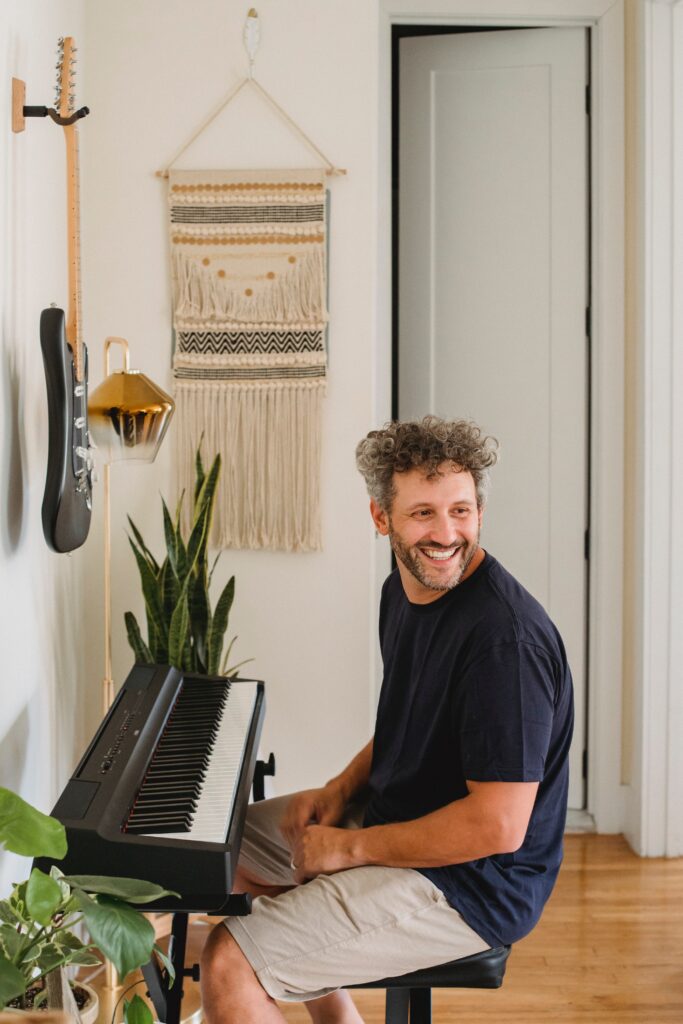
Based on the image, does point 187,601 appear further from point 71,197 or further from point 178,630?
point 71,197

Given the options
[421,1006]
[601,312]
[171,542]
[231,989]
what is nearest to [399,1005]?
[421,1006]

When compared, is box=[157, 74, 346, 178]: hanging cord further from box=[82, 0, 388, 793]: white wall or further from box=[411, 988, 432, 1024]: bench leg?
box=[411, 988, 432, 1024]: bench leg

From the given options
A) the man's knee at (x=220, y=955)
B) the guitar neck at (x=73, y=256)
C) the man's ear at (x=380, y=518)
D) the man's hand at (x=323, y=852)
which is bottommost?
the man's knee at (x=220, y=955)

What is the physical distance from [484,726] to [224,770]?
1.53ft

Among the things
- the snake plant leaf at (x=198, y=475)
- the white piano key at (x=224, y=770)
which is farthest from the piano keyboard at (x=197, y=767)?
the snake plant leaf at (x=198, y=475)

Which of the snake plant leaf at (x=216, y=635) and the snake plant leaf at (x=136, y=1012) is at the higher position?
the snake plant leaf at (x=216, y=635)

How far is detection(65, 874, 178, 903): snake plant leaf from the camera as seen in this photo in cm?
114

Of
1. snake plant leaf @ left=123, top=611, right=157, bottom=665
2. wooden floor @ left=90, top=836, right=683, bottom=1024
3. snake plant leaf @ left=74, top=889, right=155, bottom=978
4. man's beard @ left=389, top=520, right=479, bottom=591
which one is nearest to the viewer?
snake plant leaf @ left=74, top=889, right=155, bottom=978

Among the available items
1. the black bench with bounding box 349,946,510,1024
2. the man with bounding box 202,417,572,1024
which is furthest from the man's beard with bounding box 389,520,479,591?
the black bench with bounding box 349,946,510,1024

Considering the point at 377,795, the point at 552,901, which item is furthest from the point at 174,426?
the point at 552,901

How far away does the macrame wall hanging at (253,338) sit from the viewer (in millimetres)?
2992

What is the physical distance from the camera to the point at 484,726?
1.65 m

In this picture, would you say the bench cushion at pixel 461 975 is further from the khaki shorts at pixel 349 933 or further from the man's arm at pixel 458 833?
the man's arm at pixel 458 833

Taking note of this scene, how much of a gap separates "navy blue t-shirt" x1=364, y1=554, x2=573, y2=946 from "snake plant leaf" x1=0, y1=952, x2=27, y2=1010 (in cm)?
77
